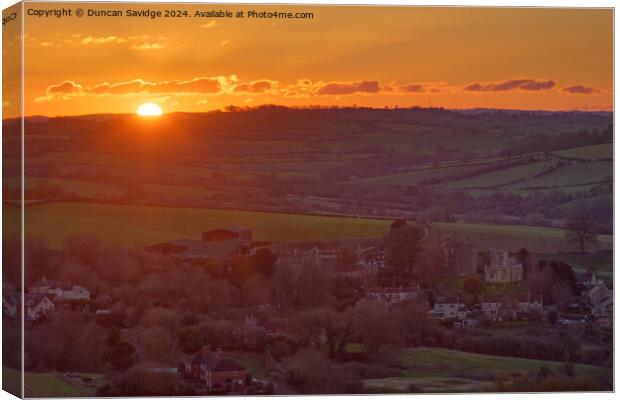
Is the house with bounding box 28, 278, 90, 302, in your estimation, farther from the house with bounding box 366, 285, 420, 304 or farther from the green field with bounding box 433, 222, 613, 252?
the green field with bounding box 433, 222, 613, 252

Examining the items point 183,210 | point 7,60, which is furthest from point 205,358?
point 7,60

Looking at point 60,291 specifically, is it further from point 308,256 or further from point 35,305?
point 308,256

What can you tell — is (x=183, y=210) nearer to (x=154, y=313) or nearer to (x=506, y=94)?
(x=154, y=313)

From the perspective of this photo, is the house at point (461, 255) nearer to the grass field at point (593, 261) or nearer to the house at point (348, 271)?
the grass field at point (593, 261)

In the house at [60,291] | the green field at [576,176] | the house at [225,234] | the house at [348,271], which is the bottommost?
→ the house at [60,291]

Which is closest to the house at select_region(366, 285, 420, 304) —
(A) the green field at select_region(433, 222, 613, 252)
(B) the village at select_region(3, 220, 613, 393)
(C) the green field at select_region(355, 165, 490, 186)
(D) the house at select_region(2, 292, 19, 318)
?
(B) the village at select_region(3, 220, 613, 393)

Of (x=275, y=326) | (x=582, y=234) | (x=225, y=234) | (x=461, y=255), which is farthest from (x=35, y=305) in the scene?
(x=582, y=234)

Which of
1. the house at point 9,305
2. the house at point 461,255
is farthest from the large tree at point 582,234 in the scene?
the house at point 9,305
